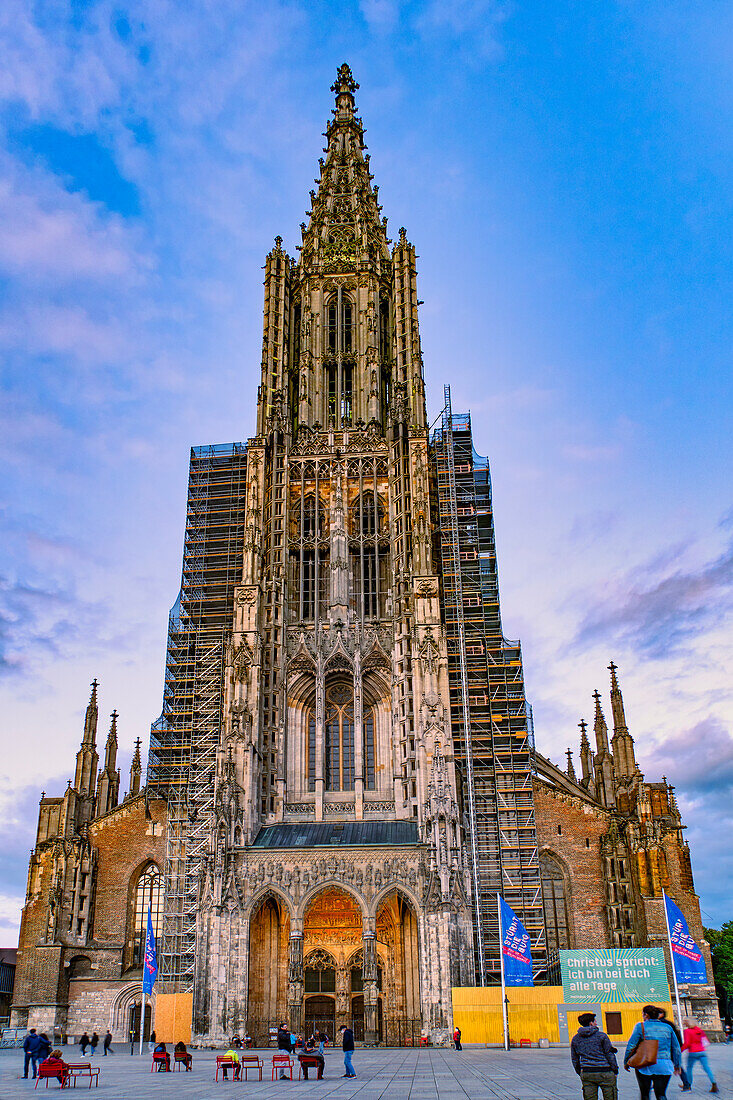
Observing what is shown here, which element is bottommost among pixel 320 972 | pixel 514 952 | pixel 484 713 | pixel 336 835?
pixel 320 972

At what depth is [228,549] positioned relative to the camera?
59250 mm

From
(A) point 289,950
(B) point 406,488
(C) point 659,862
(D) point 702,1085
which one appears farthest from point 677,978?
(B) point 406,488

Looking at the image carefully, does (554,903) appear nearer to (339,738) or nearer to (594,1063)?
(339,738)

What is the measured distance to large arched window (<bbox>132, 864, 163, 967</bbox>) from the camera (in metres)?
49.3

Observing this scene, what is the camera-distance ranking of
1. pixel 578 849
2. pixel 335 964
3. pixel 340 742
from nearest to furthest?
1. pixel 335 964
2. pixel 578 849
3. pixel 340 742

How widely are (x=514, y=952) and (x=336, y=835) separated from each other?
12.1m

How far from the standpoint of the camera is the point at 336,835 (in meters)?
43.5

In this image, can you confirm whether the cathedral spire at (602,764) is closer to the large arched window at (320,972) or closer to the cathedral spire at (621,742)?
the cathedral spire at (621,742)

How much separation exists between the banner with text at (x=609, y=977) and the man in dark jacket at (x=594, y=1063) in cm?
2150

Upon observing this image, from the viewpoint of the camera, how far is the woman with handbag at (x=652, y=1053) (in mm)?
12102

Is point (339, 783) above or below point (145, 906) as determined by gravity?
above

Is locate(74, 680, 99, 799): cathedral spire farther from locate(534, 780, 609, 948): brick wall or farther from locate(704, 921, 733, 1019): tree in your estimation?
locate(704, 921, 733, 1019): tree

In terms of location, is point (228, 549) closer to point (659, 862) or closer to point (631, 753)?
point (631, 753)

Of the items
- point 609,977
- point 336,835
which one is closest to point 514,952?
point 609,977
